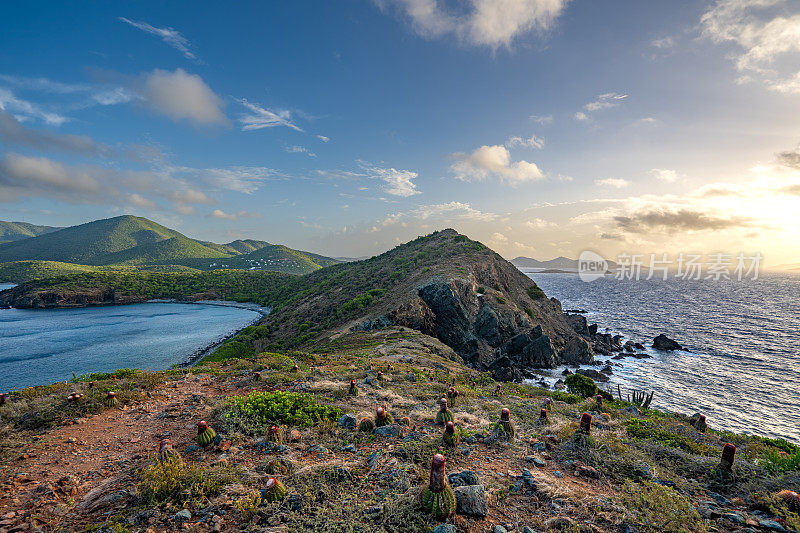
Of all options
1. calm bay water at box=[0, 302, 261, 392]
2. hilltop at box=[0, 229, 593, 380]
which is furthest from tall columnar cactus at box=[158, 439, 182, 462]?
calm bay water at box=[0, 302, 261, 392]

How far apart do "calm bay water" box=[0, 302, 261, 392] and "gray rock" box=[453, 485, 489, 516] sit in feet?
190

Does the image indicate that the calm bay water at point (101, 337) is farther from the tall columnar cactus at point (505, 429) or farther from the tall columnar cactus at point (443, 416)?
the tall columnar cactus at point (505, 429)

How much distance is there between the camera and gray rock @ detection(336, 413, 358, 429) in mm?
10242

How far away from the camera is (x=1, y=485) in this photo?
6.80 m

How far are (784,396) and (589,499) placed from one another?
54.6 metres

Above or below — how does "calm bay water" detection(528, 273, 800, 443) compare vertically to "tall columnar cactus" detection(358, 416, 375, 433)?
below

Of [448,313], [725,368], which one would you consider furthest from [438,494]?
[725,368]

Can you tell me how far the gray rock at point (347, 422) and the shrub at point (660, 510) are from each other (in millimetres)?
7649

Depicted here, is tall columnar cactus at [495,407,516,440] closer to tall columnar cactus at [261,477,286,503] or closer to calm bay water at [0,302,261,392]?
tall columnar cactus at [261,477,286,503]

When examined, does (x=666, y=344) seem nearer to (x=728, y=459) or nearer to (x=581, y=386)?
(x=581, y=386)

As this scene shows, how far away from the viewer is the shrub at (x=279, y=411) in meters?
10.2

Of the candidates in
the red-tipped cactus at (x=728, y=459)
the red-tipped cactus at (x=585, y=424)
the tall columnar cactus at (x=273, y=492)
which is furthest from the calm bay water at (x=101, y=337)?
the red-tipped cactus at (x=728, y=459)

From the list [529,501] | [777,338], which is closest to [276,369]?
[529,501]

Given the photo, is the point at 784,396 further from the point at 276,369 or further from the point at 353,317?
the point at 276,369
